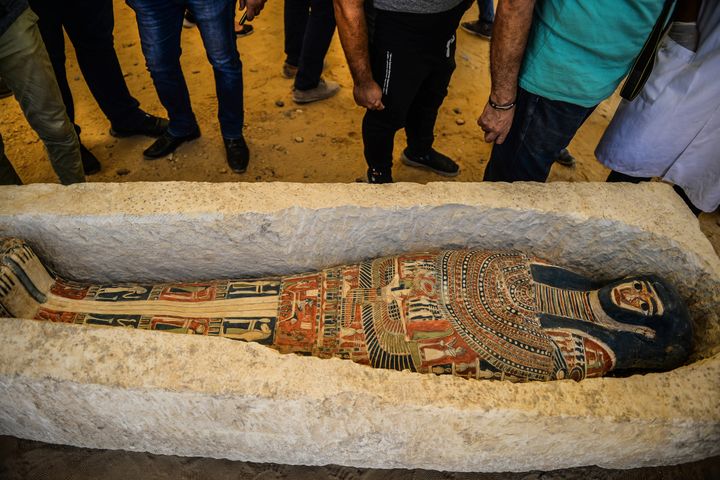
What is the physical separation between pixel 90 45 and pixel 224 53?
903mm

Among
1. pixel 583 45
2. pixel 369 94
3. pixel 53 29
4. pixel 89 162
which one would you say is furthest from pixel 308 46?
pixel 583 45

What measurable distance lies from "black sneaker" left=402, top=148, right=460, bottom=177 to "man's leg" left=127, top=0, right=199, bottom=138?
1.66 meters

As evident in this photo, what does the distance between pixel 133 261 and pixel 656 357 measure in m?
2.20

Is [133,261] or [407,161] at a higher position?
[133,261]

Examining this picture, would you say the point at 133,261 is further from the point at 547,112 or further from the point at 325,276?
the point at 547,112

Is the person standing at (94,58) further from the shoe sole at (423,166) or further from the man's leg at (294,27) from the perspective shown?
the shoe sole at (423,166)

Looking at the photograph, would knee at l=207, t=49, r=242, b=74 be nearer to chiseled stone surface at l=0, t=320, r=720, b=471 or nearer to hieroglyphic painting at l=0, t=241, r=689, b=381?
hieroglyphic painting at l=0, t=241, r=689, b=381

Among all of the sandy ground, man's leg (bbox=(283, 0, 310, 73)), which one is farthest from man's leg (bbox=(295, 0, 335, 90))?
man's leg (bbox=(283, 0, 310, 73))

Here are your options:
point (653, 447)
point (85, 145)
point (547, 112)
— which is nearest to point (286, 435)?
point (653, 447)

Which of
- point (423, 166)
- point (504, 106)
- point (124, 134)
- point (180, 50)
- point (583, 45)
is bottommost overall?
point (124, 134)

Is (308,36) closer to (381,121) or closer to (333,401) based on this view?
(381,121)

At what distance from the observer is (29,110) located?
251cm

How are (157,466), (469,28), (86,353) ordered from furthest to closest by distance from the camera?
1. (469,28)
2. (157,466)
3. (86,353)

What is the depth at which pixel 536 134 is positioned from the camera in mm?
2328
